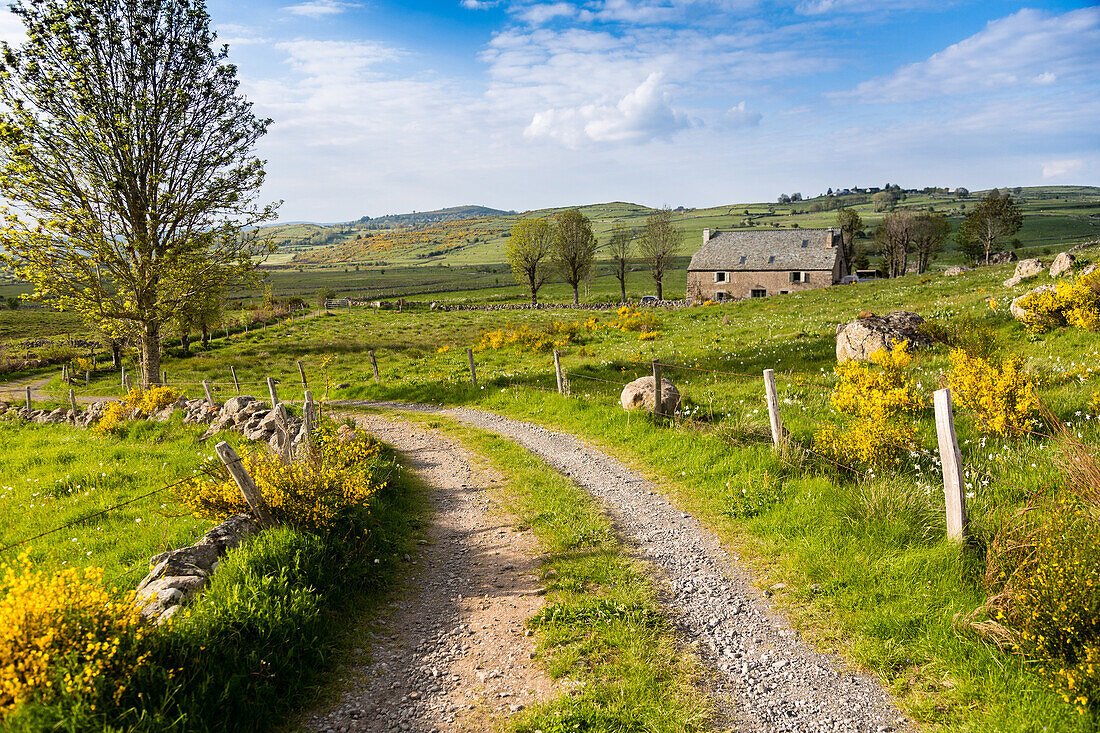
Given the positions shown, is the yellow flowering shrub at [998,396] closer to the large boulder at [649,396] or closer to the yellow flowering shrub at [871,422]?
the yellow flowering shrub at [871,422]

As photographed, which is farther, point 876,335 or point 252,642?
point 876,335

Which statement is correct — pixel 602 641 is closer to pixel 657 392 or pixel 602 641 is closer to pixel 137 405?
pixel 657 392

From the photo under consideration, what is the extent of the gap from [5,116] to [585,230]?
2540 inches

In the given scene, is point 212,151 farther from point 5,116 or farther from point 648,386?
point 648,386

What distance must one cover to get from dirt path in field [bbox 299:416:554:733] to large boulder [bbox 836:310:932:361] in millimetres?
13716

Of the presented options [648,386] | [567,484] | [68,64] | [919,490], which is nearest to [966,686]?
[919,490]

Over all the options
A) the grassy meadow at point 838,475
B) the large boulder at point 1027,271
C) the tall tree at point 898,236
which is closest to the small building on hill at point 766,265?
the tall tree at point 898,236

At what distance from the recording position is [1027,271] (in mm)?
29406

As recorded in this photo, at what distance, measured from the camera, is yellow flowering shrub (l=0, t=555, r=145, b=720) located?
4.32m

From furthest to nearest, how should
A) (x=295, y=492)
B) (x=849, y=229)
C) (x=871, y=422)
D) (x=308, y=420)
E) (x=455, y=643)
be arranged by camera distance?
(x=849, y=229), (x=308, y=420), (x=871, y=422), (x=295, y=492), (x=455, y=643)

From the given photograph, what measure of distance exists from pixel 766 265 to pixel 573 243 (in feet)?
86.5

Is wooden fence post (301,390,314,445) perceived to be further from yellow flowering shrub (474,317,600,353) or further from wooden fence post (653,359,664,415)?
yellow flowering shrub (474,317,600,353)

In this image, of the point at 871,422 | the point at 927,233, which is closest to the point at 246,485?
the point at 871,422

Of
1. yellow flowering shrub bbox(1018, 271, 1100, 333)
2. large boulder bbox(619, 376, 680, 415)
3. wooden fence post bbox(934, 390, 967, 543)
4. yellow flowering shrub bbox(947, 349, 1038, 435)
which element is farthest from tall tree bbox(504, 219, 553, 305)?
wooden fence post bbox(934, 390, 967, 543)
